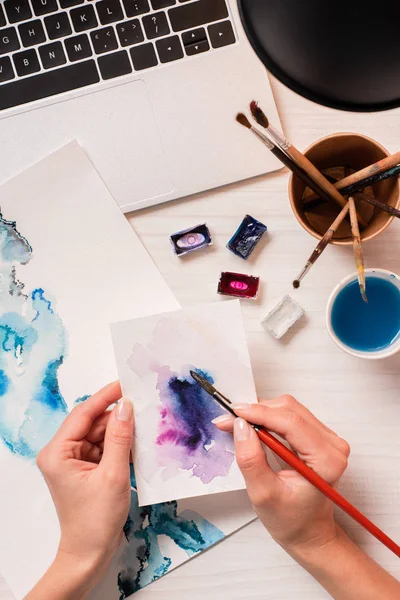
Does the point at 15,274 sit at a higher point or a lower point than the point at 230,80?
lower

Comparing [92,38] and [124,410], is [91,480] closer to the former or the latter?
[124,410]

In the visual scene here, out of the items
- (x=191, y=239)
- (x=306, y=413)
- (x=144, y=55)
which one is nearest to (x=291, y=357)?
(x=306, y=413)

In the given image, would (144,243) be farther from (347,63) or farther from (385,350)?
(347,63)

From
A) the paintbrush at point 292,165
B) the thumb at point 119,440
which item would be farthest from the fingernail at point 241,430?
the paintbrush at point 292,165

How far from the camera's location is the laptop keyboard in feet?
2.11

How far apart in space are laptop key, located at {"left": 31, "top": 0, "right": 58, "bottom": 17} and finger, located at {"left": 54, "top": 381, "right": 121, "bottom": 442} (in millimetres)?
433

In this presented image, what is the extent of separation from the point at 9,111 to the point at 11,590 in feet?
1.86

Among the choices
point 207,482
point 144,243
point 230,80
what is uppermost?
point 230,80

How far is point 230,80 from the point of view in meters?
0.65

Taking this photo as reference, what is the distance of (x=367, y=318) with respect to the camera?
0.64 m

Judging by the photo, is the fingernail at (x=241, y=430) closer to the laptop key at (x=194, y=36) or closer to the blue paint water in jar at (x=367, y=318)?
the blue paint water in jar at (x=367, y=318)

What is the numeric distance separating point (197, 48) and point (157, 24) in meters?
0.05

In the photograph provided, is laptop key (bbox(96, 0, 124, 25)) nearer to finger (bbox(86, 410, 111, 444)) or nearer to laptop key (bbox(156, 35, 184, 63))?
laptop key (bbox(156, 35, 184, 63))

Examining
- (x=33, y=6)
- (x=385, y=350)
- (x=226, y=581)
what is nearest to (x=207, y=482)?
(x=226, y=581)
